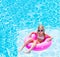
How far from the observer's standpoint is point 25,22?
6.76 ft

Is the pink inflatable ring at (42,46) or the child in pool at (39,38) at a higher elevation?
the child in pool at (39,38)

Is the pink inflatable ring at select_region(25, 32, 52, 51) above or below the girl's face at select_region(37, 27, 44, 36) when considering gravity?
below

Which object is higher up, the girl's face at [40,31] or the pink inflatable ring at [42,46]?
the girl's face at [40,31]

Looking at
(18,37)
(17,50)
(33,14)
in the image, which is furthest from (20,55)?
(33,14)

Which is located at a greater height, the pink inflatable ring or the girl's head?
the girl's head

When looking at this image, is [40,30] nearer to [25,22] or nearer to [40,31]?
[40,31]

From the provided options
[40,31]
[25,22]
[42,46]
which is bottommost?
[42,46]

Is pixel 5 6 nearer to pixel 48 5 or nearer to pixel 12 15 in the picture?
pixel 12 15

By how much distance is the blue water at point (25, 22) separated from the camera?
→ 203 cm

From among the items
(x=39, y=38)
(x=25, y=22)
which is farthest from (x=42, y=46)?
(x=25, y=22)

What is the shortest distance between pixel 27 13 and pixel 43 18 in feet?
0.57

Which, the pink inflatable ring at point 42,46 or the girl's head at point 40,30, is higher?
the girl's head at point 40,30

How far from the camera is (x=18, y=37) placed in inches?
80.2

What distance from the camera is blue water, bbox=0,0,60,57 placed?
2033 millimetres
